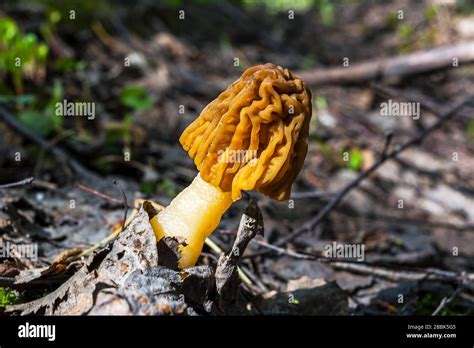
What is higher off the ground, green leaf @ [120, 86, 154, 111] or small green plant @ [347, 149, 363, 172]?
green leaf @ [120, 86, 154, 111]

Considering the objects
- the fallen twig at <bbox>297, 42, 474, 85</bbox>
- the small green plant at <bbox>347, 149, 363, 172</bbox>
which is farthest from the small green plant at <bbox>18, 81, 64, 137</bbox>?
the fallen twig at <bbox>297, 42, 474, 85</bbox>

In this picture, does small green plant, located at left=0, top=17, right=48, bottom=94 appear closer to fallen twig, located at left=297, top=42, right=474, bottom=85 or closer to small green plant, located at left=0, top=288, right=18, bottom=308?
small green plant, located at left=0, top=288, right=18, bottom=308

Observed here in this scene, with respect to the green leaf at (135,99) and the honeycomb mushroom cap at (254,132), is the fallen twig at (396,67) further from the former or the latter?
the honeycomb mushroom cap at (254,132)

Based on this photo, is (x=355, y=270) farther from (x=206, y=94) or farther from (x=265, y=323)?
(x=206, y=94)

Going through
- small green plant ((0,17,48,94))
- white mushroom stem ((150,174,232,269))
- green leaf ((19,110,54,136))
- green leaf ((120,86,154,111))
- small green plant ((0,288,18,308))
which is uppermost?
small green plant ((0,17,48,94))

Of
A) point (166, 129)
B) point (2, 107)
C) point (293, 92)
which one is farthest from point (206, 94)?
point (293, 92)

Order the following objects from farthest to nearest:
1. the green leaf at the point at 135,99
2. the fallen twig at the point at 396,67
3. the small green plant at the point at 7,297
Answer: the fallen twig at the point at 396,67, the green leaf at the point at 135,99, the small green plant at the point at 7,297

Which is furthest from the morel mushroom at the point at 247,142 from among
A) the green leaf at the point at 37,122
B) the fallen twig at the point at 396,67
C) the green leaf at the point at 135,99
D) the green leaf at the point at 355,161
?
the fallen twig at the point at 396,67
